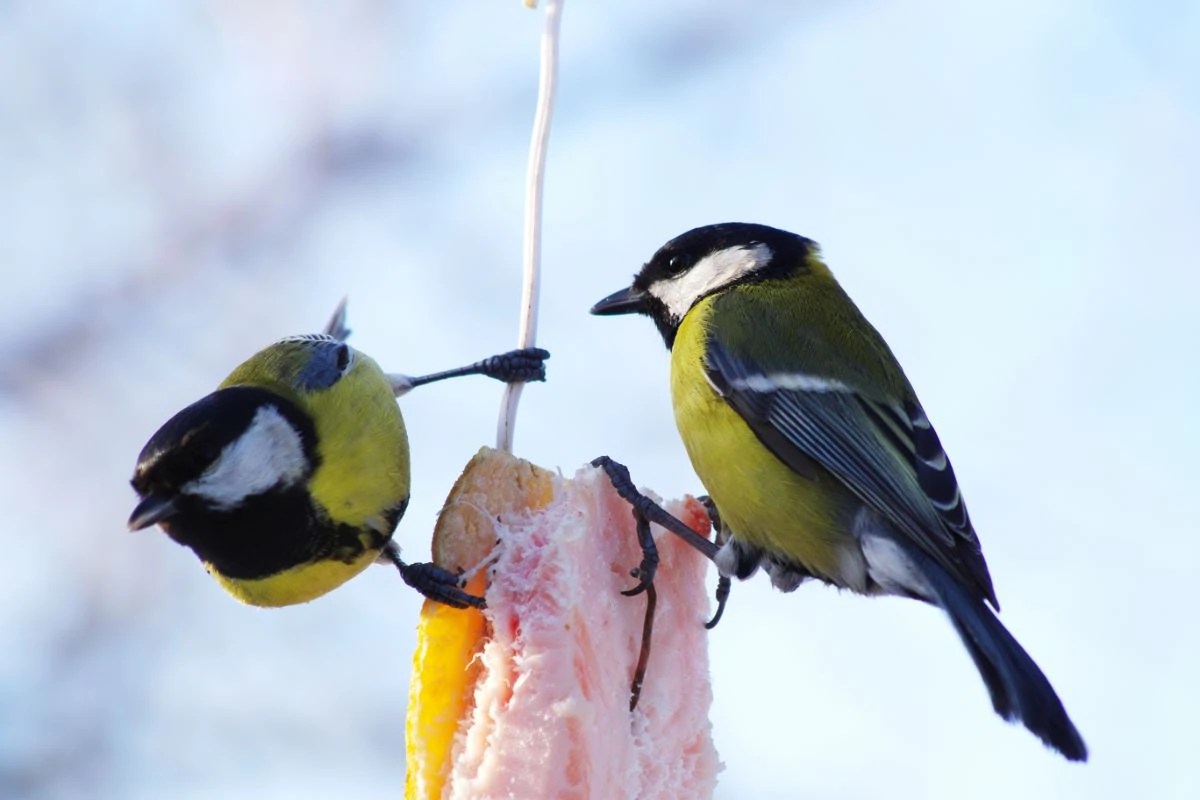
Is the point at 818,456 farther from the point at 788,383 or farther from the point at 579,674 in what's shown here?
the point at 579,674

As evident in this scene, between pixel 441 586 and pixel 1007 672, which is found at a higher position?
pixel 441 586

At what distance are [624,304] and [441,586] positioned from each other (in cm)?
98

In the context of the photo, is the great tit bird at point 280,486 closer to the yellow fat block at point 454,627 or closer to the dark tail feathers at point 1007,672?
the yellow fat block at point 454,627

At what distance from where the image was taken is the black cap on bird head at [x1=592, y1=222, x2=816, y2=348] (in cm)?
261

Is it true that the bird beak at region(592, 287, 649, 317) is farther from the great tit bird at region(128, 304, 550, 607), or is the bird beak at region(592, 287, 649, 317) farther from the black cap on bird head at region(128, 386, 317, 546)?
the black cap on bird head at region(128, 386, 317, 546)

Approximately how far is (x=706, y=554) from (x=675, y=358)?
0.40 metres

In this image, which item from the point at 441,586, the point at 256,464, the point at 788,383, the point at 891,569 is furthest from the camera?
the point at 788,383

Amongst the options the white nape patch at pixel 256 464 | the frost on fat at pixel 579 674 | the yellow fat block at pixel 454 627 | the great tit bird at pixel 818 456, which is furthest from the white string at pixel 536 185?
the great tit bird at pixel 818 456

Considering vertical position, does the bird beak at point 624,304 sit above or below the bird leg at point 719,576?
above

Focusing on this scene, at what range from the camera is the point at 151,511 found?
6.54 feet

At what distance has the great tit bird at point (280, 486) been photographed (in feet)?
6.60

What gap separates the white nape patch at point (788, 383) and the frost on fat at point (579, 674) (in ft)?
1.12

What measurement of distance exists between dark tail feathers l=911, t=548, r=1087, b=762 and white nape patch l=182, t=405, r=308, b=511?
1033mm

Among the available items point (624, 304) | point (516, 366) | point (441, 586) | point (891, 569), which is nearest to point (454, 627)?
point (441, 586)
